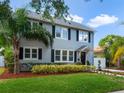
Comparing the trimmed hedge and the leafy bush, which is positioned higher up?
the leafy bush

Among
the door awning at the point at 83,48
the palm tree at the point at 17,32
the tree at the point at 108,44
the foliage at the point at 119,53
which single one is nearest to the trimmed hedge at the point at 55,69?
the palm tree at the point at 17,32

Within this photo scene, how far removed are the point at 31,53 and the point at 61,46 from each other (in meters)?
5.04

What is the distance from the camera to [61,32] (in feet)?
112

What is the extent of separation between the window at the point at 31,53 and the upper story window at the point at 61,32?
389cm

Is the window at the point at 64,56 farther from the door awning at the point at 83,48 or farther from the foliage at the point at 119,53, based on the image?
the foliage at the point at 119,53

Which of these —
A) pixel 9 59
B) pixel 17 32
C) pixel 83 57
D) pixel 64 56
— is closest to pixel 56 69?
pixel 9 59

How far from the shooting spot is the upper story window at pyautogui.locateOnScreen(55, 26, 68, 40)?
110 ft

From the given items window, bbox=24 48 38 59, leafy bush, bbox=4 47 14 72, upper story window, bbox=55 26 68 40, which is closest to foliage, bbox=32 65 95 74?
leafy bush, bbox=4 47 14 72

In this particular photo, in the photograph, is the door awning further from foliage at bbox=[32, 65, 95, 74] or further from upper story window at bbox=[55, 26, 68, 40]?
foliage at bbox=[32, 65, 95, 74]

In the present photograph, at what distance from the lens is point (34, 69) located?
27094mm

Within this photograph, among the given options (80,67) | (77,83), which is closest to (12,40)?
A: (80,67)

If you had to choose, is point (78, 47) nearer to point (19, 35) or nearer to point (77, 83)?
point (19, 35)

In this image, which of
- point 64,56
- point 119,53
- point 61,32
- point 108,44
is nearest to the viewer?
point 61,32

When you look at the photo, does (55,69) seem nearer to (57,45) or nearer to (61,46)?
(57,45)
